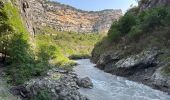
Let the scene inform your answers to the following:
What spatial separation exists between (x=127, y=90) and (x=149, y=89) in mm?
3704

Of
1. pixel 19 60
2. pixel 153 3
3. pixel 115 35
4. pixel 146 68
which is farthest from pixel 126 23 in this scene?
pixel 19 60

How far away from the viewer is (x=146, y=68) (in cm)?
6769

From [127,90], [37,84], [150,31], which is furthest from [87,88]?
[150,31]

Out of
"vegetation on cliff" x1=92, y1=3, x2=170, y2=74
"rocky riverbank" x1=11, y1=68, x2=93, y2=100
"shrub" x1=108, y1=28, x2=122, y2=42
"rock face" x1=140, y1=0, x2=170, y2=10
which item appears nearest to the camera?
"rocky riverbank" x1=11, y1=68, x2=93, y2=100

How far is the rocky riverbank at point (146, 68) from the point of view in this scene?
190ft

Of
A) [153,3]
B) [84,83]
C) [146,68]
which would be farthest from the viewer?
[153,3]

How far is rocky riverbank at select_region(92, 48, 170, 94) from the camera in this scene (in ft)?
190

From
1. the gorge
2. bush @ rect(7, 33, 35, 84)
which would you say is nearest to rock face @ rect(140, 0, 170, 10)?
the gorge

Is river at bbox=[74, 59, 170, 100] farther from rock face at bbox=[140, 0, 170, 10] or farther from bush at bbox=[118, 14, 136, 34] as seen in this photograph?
rock face at bbox=[140, 0, 170, 10]

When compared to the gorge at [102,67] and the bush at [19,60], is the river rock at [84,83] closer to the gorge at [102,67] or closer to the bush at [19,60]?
the gorge at [102,67]

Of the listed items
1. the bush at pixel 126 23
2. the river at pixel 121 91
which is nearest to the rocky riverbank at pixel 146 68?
the river at pixel 121 91

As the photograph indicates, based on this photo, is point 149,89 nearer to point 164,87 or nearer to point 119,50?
point 164,87

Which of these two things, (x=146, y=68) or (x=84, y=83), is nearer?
(x=84, y=83)

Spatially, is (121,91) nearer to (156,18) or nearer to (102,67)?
(156,18)
